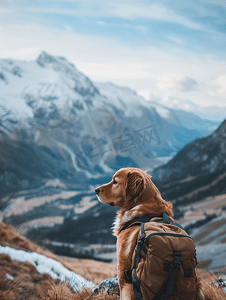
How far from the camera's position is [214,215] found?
316ft

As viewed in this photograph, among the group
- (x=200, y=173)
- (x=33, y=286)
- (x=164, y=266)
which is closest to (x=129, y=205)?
(x=164, y=266)

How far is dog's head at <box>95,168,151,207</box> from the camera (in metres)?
4.32

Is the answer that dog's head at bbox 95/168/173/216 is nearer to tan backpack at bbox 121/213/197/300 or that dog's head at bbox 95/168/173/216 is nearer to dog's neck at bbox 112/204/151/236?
dog's neck at bbox 112/204/151/236

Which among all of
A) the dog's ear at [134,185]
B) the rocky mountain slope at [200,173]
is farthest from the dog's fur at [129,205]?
the rocky mountain slope at [200,173]

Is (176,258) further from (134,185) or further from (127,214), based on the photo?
(134,185)

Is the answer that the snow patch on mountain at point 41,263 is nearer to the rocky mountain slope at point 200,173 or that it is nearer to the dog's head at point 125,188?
the dog's head at point 125,188

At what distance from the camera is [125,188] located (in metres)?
4.49

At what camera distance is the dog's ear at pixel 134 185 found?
14.1 ft

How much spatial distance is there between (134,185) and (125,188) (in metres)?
0.24

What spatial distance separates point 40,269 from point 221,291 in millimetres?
5919

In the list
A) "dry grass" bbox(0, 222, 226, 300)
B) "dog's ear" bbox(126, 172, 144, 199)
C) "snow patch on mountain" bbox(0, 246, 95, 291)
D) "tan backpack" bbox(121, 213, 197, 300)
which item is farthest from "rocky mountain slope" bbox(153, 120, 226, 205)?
"tan backpack" bbox(121, 213, 197, 300)

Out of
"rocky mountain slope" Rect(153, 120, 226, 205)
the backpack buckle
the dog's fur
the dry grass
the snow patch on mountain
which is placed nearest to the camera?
the backpack buckle

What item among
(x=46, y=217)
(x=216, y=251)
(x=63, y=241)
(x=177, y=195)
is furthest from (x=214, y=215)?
(x=46, y=217)

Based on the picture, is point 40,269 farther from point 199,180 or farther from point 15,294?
point 199,180
